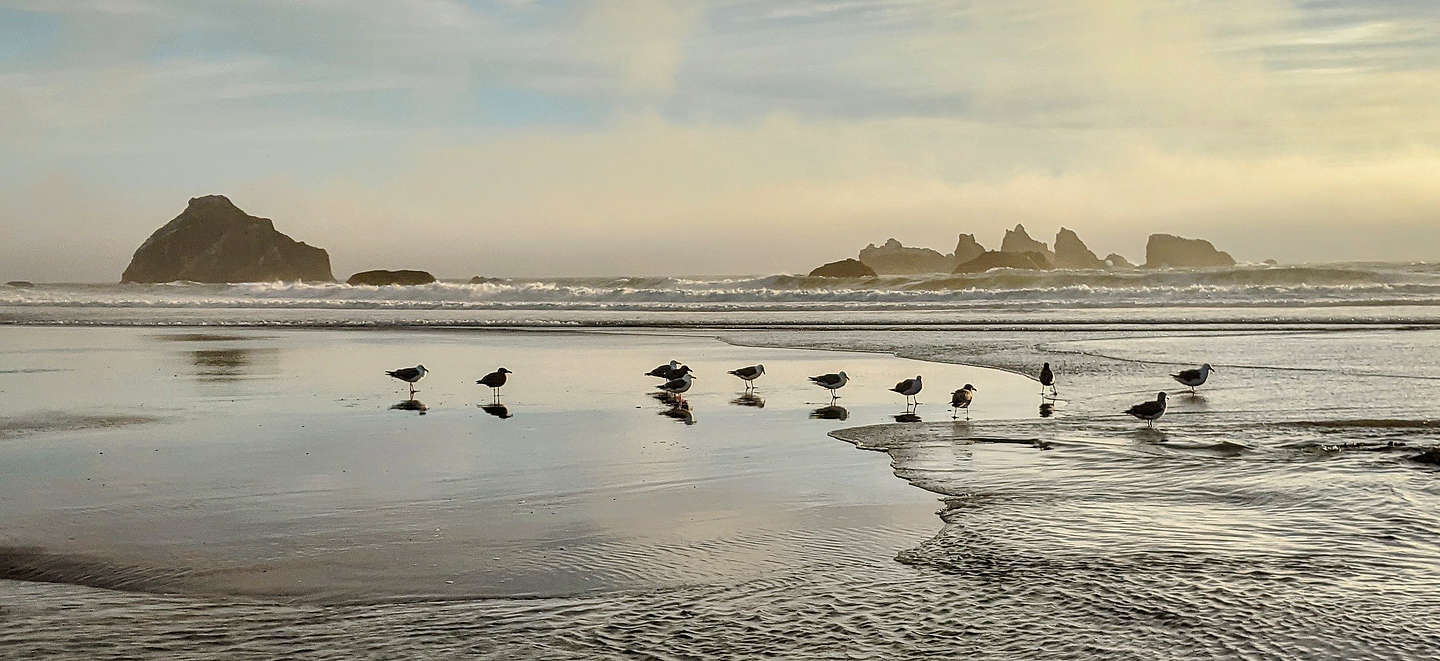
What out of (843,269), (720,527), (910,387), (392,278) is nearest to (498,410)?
(910,387)

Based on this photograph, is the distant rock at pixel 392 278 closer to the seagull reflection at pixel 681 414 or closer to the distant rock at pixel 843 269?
the distant rock at pixel 843 269

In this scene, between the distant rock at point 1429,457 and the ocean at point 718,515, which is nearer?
the ocean at point 718,515

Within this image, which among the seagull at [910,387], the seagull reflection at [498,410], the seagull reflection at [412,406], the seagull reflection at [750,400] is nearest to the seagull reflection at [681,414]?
the seagull reflection at [750,400]

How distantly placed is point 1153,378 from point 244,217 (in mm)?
152632

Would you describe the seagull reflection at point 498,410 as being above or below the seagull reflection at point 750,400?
above

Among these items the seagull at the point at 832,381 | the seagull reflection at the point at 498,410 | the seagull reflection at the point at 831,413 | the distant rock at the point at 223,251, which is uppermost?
the distant rock at the point at 223,251

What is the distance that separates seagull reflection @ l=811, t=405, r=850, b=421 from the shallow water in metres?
0.18

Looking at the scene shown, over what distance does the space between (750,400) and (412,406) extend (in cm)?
445

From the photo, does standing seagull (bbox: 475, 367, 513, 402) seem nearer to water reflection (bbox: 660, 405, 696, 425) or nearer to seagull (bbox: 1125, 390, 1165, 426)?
water reflection (bbox: 660, 405, 696, 425)

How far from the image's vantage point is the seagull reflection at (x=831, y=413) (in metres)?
13.0

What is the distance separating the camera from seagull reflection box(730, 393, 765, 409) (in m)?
14.4

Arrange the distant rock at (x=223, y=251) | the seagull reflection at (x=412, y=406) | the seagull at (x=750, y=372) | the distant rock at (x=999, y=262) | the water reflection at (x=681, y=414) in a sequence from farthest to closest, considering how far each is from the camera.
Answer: the distant rock at (x=223, y=251) → the distant rock at (x=999, y=262) → the seagull at (x=750, y=372) → the seagull reflection at (x=412, y=406) → the water reflection at (x=681, y=414)

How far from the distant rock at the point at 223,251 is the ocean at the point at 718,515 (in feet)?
457

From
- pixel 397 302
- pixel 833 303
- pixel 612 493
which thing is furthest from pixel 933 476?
pixel 397 302
